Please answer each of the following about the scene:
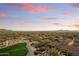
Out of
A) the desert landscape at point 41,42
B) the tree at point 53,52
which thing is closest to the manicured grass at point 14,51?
the desert landscape at point 41,42

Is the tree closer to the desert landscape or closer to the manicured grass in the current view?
the desert landscape

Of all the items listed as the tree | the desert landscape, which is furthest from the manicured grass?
the tree

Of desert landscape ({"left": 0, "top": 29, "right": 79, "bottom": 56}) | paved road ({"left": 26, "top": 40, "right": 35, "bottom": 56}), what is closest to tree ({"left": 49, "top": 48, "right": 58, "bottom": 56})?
desert landscape ({"left": 0, "top": 29, "right": 79, "bottom": 56})

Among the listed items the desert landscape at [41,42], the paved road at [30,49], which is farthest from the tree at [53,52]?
the paved road at [30,49]

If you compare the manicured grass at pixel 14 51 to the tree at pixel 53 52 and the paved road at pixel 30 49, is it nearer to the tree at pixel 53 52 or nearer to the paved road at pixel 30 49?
the paved road at pixel 30 49

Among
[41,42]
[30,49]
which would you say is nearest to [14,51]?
[30,49]

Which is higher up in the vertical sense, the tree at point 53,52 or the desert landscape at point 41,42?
the desert landscape at point 41,42

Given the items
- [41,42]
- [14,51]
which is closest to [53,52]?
[41,42]

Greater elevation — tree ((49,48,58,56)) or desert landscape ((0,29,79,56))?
desert landscape ((0,29,79,56))

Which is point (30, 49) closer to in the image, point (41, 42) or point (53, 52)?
point (41, 42)

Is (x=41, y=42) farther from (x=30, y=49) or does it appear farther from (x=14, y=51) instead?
(x=14, y=51)

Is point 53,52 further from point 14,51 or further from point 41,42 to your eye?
point 14,51

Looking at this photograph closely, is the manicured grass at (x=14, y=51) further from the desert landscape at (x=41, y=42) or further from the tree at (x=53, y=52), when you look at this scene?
the tree at (x=53, y=52)
